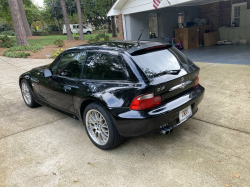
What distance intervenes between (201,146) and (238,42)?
1204cm

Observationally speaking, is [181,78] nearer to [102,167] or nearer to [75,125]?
[102,167]

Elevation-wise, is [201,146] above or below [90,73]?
below

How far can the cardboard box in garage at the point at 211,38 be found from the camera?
12.8m

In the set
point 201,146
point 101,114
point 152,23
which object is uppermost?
point 152,23

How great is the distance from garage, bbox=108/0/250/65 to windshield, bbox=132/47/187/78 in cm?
864

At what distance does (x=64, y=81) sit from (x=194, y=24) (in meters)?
12.0

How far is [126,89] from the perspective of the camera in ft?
8.70

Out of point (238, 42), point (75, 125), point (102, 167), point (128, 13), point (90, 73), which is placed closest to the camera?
point (102, 167)

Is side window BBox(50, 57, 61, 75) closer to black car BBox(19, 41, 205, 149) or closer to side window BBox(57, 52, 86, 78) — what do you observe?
side window BBox(57, 52, 86, 78)

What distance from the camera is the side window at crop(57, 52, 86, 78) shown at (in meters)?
3.36

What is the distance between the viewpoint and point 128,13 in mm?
10930

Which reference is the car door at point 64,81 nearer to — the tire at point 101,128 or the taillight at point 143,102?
the tire at point 101,128

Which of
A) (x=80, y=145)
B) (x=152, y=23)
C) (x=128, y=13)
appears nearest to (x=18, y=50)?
(x=128, y=13)

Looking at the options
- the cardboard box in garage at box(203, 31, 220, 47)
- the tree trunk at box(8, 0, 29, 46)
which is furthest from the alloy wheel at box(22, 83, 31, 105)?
the tree trunk at box(8, 0, 29, 46)
